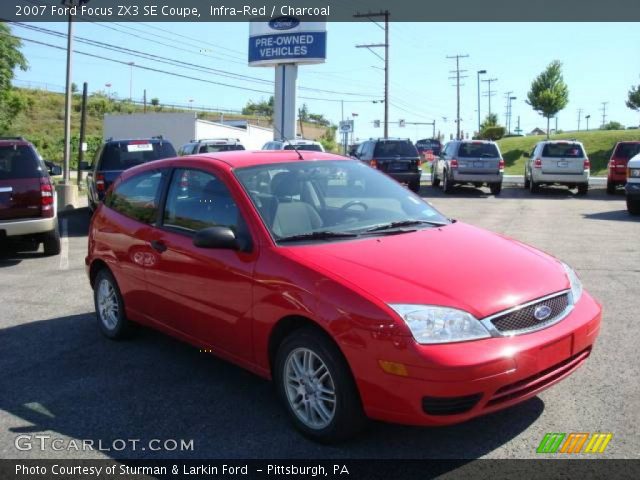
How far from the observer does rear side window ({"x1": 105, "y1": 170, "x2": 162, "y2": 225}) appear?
5176 millimetres

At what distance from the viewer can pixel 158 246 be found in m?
4.86

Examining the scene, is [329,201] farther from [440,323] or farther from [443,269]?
[440,323]

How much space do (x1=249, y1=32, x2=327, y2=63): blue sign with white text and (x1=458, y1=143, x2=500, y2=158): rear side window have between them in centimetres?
1604

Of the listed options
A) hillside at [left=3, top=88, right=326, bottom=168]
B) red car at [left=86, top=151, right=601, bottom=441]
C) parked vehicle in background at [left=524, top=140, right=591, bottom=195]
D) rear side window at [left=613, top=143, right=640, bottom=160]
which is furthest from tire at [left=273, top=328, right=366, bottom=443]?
hillside at [left=3, top=88, right=326, bottom=168]

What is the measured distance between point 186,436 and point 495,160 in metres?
18.3

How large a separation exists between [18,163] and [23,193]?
470mm

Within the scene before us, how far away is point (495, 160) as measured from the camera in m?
20.5

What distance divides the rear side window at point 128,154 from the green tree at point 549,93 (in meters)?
48.8

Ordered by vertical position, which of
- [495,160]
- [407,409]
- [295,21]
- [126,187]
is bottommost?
[407,409]

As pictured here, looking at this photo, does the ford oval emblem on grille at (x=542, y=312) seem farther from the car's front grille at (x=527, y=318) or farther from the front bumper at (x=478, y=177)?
the front bumper at (x=478, y=177)

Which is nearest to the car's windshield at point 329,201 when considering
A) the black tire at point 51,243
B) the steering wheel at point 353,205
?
the steering wheel at point 353,205

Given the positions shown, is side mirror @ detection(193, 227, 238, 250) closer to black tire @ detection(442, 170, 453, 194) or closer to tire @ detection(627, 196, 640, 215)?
tire @ detection(627, 196, 640, 215)

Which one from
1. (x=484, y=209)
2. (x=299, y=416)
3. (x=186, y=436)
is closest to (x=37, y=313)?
(x=186, y=436)

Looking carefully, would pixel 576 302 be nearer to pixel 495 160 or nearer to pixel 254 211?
pixel 254 211
